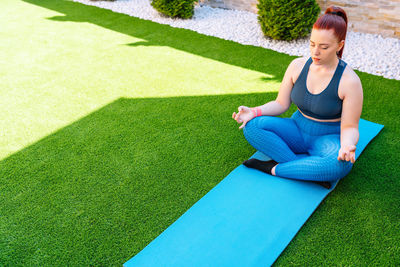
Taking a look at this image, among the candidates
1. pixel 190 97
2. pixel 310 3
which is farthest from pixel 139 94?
pixel 310 3

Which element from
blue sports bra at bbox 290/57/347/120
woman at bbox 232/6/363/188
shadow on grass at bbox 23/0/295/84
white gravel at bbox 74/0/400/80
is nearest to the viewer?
woman at bbox 232/6/363/188

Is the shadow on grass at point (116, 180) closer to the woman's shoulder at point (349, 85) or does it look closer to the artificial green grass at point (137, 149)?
the artificial green grass at point (137, 149)

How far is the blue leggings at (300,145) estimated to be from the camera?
246 centimetres

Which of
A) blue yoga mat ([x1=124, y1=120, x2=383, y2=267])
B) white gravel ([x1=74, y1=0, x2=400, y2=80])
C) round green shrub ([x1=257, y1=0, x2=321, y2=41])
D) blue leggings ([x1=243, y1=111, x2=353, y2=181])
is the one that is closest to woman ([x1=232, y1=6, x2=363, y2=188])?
blue leggings ([x1=243, y1=111, x2=353, y2=181])

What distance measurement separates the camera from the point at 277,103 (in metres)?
2.82

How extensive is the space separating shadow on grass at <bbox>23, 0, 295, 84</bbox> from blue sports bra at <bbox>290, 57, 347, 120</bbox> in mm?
1733

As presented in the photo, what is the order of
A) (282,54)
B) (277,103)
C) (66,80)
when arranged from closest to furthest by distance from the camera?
(277,103) < (66,80) < (282,54)

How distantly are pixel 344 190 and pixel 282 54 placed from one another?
2.88m

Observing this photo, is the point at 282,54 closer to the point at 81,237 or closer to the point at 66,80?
the point at 66,80

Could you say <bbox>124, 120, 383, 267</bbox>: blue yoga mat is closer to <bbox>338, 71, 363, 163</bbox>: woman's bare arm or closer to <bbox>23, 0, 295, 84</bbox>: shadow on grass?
<bbox>338, 71, 363, 163</bbox>: woman's bare arm

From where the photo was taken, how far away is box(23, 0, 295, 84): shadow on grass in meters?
4.78

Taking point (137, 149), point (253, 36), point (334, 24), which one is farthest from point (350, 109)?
point (253, 36)

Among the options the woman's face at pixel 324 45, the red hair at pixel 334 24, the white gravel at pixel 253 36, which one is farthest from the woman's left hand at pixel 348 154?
the white gravel at pixel 253 36

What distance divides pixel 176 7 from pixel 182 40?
3.57 feet
